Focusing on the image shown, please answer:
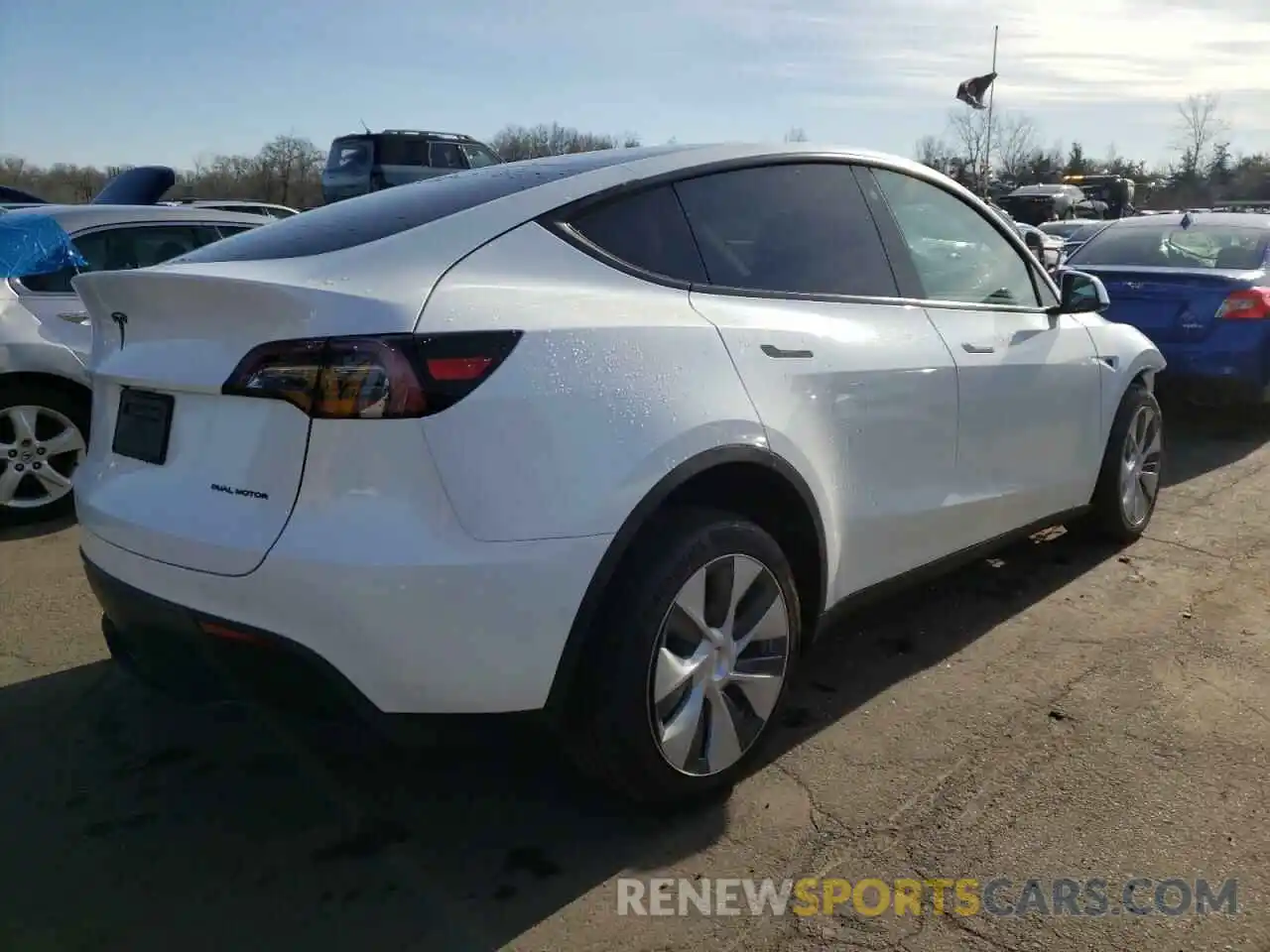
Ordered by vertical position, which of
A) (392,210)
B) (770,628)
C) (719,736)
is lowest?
(719,736)

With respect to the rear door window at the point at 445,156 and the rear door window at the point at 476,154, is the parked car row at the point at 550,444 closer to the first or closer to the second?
the rear door window at the point at 445,156

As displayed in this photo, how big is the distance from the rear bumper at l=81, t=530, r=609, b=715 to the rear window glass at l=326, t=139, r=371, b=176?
1794 centimetres

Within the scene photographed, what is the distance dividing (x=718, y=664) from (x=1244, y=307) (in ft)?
18.9

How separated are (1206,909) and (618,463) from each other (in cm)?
165

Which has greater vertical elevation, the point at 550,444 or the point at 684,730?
the point at 550,444

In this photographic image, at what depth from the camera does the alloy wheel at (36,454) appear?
511cm

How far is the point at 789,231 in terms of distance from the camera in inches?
127

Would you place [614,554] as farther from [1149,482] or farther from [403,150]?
[403,150]

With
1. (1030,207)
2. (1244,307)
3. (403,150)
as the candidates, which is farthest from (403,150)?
(1244,307)

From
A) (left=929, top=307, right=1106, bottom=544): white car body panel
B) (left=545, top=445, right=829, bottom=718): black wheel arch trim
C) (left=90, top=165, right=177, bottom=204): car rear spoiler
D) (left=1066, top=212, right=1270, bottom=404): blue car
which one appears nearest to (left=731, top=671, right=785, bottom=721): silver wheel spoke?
(left=545, top=445, right=829, bottom=718): black wheel arch trim

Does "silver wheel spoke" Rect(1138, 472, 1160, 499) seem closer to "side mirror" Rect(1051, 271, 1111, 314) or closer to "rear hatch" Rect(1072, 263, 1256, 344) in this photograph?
"side mirror" Rect(1051, 271, 1111, 314)

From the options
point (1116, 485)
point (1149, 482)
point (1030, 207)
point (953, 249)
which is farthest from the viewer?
point (1030, 207)

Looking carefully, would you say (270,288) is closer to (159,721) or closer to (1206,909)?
(159,721)

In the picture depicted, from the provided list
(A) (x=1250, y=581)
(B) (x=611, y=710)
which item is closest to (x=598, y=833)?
(B) (x=611, y=710)
